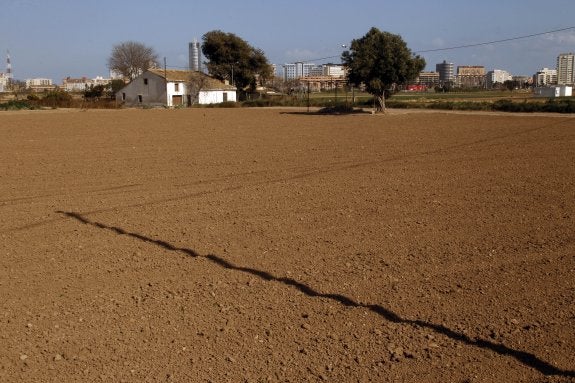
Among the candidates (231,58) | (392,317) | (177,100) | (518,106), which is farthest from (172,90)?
(392,317)

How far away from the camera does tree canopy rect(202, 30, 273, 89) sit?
93.8 meters

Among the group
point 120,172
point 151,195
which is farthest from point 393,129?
point 151,195

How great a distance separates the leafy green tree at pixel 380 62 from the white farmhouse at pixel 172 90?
135ft

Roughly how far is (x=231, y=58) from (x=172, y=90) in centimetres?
1197

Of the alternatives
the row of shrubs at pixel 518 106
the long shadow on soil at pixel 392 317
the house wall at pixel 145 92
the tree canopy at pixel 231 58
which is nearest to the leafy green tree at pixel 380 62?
the row of shrubs at pixel 518 106

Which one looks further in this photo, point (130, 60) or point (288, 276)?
point (130, 60)

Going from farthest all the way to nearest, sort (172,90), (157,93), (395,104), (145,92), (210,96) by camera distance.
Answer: (210,96)
(145,92)
(157,93)
(172,90)
(395,104)

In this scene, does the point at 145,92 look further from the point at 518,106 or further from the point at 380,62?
the point at 518,106

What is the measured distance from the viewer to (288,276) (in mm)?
7148

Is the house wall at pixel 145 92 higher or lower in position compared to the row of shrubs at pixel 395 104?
higher

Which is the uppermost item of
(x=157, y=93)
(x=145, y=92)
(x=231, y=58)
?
(x=231, y=58)

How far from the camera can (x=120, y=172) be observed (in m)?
15.8

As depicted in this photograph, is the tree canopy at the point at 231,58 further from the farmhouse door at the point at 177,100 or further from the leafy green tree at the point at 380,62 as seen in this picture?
the leafy green tree at the point at 380,62

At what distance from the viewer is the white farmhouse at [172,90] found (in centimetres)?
8656
